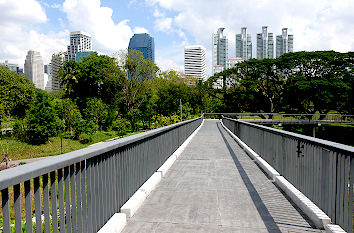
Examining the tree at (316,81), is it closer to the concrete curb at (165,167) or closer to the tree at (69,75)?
the tree at (69,75)

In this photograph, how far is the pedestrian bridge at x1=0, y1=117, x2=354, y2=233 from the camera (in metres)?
2.58

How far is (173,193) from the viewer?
5801 millimetres

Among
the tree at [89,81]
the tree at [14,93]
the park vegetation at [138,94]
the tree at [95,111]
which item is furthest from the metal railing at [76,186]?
the tree at [89,81]

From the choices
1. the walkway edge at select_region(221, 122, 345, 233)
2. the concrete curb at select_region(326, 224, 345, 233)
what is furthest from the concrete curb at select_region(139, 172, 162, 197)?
the concrete curb at select_region(326, 224, 345, 233)

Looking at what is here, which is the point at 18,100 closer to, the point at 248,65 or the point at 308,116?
the point at 248,65

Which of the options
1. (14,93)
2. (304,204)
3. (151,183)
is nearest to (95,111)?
(14,93)

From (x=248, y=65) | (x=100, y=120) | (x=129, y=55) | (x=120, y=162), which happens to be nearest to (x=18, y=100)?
(x=100, y=120)

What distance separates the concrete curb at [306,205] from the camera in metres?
3.94

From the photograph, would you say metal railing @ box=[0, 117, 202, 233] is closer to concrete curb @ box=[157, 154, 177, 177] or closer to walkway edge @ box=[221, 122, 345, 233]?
concrete curb @ box=[157, 154, 177, 177]

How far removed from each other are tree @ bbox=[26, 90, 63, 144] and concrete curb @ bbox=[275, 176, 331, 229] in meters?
47.9

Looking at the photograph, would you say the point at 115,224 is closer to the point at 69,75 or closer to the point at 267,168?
the point at 267,168

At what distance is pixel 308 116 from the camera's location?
54.5 m

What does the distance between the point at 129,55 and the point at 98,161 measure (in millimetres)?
56202

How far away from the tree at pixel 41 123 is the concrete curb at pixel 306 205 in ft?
157
